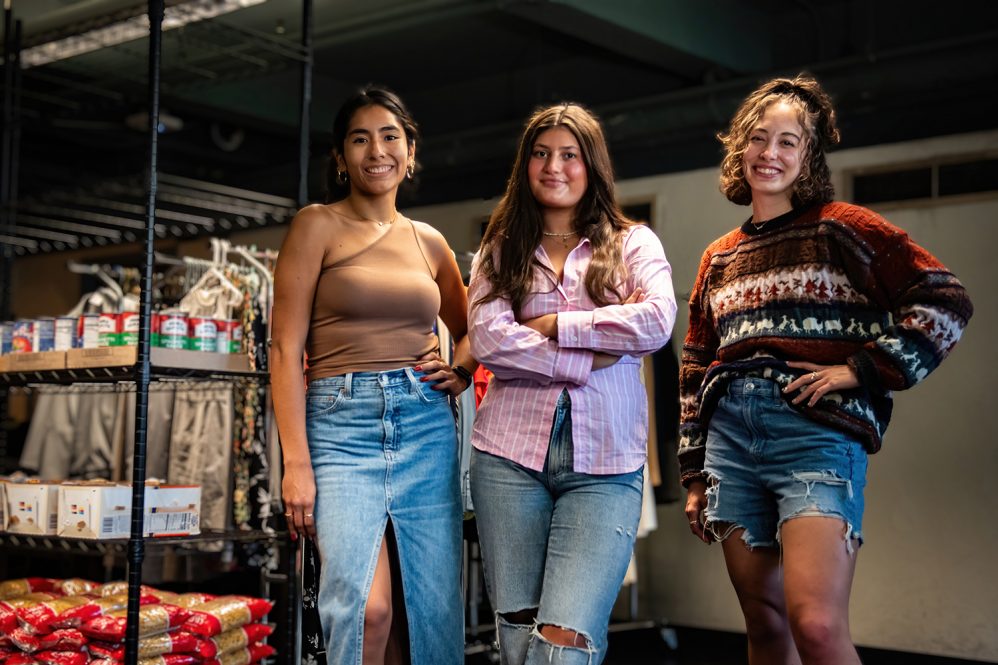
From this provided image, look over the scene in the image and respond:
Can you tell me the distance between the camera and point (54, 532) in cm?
330

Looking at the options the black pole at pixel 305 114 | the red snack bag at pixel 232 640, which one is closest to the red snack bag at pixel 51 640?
the red snack bag at pixel 232 640

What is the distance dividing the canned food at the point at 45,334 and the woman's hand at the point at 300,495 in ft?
4.77

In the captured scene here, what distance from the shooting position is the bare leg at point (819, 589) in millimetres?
2047

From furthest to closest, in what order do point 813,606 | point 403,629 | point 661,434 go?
1. point 661,434
2. point 403,629
3. point 813,606

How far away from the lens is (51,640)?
10.7 ft

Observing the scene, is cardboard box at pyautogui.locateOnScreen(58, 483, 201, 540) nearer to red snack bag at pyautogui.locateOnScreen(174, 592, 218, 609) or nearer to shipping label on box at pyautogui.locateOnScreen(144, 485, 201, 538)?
shipping label on box at pyautogui.locateOnScreen(144, 485, 201, 538)

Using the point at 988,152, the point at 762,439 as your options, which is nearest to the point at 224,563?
the point at 762,439

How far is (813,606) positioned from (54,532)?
229 centimetres

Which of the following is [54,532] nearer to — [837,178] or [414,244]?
[414,244]

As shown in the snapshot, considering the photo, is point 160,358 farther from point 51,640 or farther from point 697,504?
point 697,504

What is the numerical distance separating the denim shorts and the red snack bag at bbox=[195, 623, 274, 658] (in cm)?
172

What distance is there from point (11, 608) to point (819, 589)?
2503 millimetres

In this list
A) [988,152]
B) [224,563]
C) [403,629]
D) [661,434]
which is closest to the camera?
[403,629]

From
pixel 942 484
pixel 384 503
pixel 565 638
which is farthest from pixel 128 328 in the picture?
pixel 942 484
